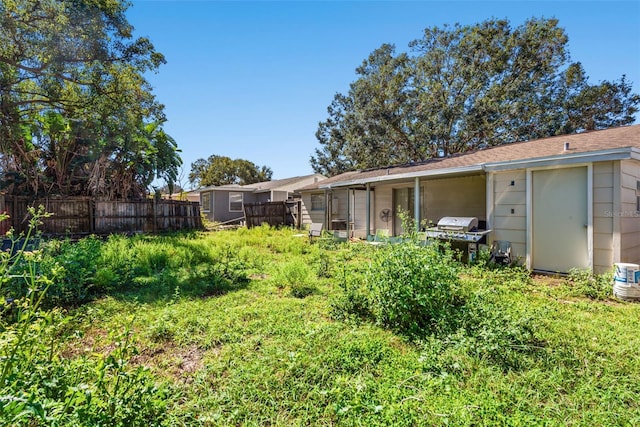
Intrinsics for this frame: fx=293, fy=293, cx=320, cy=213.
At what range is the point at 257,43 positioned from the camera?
33.8ft

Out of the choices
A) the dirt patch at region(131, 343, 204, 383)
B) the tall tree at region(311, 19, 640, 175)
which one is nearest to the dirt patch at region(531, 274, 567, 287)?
the dirt patch at region(131, 343, 204, 383)

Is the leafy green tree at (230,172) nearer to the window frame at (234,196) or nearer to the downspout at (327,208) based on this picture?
the window frame at (234,196)

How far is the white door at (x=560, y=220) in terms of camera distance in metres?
5.72

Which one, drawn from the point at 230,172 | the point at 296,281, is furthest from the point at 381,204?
the point at 230,172

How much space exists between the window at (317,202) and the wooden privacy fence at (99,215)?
21.5ft

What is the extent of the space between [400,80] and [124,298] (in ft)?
60.0

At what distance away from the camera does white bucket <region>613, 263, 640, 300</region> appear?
452 centimetres

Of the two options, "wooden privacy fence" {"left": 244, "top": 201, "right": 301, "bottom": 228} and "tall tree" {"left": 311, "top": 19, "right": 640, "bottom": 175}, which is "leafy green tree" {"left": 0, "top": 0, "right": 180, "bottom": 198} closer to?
"wooden privacy fence" {"left": 244, "top": 201, "right": 301, "bottom": 228}

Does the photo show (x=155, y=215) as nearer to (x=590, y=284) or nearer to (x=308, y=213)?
(x=308, y=213)

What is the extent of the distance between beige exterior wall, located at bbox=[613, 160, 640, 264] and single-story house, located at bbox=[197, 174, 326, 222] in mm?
17082

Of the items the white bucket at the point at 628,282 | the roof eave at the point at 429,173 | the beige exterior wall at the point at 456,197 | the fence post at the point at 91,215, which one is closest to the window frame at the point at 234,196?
the fence post at the point at 91,215

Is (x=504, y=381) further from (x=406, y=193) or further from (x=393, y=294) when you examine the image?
(x=406, y=193)

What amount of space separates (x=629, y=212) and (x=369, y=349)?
6145mm

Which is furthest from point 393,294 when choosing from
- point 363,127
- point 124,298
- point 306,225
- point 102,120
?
point 363,127
